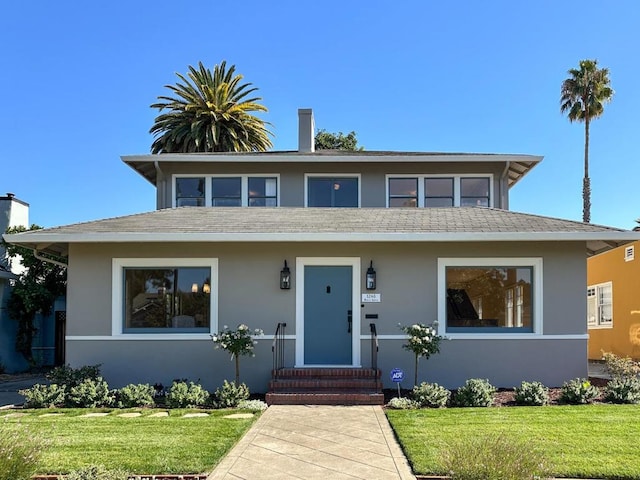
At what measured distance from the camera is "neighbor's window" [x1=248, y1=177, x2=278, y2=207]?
15.0 m

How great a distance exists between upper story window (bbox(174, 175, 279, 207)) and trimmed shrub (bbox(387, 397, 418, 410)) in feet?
23.3

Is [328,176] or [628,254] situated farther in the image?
[628,254]

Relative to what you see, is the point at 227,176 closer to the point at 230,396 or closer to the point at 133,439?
the point at 230,396

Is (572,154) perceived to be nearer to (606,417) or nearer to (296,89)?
(296,89)

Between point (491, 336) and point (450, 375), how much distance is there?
3.70 feet

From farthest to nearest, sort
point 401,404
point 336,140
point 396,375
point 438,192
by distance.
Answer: point 336,140 → point 438,192 → point 396,375 → point 401,404

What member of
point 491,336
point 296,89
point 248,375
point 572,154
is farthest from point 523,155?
point 572,154

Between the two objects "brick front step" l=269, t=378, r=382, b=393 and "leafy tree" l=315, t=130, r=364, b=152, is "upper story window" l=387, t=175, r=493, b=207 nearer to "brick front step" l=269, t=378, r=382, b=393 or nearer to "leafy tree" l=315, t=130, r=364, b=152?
"brick front step" l=269, t=378, r=382, b=393

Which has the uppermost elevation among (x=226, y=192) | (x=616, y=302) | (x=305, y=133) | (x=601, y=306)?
(x=305, y=133)

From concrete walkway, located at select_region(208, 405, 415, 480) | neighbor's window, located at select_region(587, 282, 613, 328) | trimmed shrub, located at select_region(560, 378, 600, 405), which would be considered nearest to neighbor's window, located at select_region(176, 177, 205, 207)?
concrete walkway, located at select_region(208, 405, 415, 480)

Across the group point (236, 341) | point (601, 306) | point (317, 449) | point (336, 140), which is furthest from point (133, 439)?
point (336, 140)

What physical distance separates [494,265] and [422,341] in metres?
2.39

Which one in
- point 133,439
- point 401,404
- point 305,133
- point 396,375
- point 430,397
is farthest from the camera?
point 305,133

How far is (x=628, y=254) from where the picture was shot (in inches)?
670
